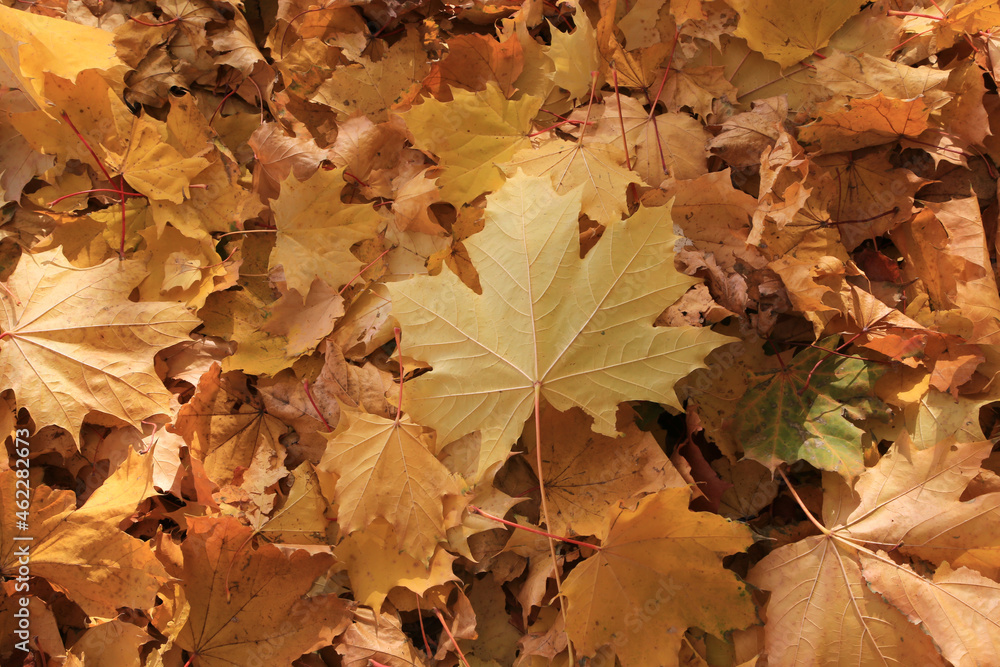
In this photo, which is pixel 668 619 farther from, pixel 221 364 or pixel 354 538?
pixel 221 364

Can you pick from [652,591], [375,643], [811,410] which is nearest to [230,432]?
[375,643]

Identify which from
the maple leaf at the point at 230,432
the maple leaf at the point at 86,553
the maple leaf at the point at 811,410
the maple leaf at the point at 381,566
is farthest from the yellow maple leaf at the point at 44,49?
the maple leaf at the point at 811,410

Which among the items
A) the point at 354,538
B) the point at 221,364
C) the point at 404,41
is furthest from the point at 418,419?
the point at 404,41

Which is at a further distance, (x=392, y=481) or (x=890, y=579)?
(x=392, y=481)

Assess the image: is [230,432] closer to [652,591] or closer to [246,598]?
[246,598]

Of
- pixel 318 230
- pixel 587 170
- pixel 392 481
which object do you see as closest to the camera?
pixel 392 481

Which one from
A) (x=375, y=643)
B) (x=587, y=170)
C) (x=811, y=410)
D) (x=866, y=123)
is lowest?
(x=375, y=643)

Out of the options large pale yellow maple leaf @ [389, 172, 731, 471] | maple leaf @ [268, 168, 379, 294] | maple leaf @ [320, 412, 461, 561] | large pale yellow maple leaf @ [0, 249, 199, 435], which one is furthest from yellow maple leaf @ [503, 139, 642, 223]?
large pale yellow maple leaf @ [0, 249, 199, 435]

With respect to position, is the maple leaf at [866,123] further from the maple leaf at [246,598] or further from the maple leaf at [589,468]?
the maple leaf at [246,598]

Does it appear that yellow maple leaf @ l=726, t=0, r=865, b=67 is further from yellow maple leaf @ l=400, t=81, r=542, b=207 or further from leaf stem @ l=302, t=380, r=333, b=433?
leaf stem @ l=302, t=380, r=333, b=433
